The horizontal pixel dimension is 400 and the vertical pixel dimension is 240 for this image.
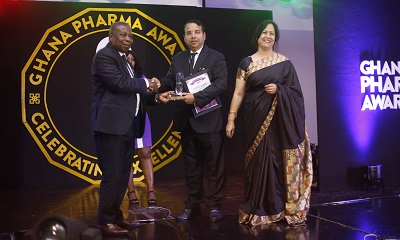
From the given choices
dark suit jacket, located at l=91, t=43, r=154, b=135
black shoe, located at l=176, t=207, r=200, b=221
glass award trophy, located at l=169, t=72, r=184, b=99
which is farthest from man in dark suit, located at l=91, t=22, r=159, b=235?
black shoe, located at l=176, t=207, r=200, b=221

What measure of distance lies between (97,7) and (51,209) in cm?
284

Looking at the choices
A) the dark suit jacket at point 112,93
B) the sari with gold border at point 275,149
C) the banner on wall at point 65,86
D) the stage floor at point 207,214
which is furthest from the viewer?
the banner on wall at point 65,86

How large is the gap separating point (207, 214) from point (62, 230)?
8.88 ft

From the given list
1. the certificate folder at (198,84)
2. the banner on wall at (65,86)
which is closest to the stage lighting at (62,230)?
the certificate folder at (198,84)

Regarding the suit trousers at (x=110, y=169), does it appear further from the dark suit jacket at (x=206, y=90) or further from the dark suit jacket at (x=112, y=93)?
the dark suit jacket at (x=206, y=90)

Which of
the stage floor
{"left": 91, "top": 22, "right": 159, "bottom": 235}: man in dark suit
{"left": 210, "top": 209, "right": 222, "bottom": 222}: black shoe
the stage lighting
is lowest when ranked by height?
the stage floor

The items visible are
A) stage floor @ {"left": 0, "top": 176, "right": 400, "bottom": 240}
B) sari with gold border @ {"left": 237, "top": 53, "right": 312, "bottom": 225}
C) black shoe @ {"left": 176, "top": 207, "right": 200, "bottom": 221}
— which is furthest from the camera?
black shoe @ {"left": 176, "top": 207, "right": 200, "bottom": 221}

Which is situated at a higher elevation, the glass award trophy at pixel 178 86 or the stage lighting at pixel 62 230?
the glass award trophy at pixel 178 86

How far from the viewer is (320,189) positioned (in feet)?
17.7

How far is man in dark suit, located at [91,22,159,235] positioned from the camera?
3.55 metres

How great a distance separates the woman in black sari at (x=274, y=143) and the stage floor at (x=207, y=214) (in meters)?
0.16

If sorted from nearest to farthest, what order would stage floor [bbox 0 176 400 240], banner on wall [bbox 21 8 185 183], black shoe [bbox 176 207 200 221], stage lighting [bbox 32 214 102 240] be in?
stage lighting [bbox 32 214 102 240] < stage floor [bbox 0 176 400 240] < black shoe [bbox 176 207 200 221] < banner on wall [bbox 21 8 185 183]

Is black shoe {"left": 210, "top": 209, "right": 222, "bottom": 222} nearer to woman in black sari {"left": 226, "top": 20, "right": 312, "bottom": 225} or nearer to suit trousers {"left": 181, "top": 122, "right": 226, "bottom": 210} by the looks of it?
suit trousers {"left": 181, "top": 122, "right": 226, "bottom": 210}

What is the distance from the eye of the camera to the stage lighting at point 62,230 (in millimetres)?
1706
